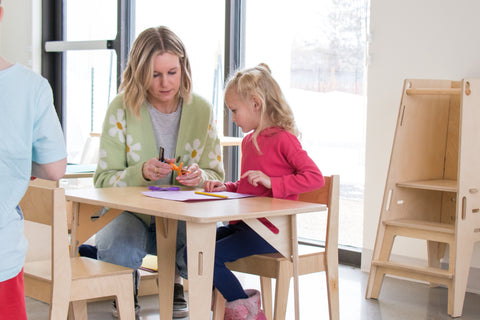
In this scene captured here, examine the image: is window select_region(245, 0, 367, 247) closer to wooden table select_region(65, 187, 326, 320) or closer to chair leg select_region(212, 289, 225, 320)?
wooden table select_region(65, 187, 326, 320)

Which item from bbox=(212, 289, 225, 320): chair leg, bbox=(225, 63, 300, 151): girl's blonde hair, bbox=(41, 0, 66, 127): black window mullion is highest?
bbox=(41, 0, 66, 127): black window mullion

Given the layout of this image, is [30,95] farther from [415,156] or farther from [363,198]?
[363,198]

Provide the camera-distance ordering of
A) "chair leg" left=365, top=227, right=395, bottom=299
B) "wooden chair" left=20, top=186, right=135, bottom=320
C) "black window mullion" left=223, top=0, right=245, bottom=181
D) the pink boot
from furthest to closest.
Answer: "black window mullion" left=223, top=0, right=245, bottom=181 → "chair leg" left=365, top=227, right=395, bottom=299 → the pink boot → "wooden chair" left=20, top=186, right=135, bottom=320

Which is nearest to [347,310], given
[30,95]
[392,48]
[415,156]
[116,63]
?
[415,156]

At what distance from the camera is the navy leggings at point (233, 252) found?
1.96 metres

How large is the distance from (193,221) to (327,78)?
246cm

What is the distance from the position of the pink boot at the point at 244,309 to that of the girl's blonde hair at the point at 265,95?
58cm

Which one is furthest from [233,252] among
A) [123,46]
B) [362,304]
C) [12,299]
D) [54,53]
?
[54,53]

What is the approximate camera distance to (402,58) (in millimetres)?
3350

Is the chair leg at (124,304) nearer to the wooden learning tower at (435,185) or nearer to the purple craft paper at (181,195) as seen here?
the purple craft paper at (181,195)

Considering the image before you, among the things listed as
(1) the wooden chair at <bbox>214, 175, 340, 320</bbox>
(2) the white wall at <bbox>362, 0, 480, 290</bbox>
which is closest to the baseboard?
(2) the white wall at <bbox>362, 0, 480, 290</bbox>

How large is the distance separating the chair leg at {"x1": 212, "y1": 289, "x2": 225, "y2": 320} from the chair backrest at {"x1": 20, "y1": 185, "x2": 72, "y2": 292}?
48 cm

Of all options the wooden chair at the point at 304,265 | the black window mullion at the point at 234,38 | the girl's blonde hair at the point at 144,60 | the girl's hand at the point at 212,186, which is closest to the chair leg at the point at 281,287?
the wooden chair at the point at 304,265

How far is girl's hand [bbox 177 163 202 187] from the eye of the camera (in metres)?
2.23
